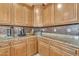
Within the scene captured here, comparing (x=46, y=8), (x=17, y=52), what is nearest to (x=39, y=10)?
(x=46, y=8)

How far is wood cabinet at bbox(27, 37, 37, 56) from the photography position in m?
1.32

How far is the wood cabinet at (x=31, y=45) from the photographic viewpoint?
1318mm

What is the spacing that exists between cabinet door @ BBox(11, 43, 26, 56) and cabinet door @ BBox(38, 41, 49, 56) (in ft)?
0.66

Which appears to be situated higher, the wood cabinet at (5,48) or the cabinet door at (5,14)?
the cabinet door at (5,14)

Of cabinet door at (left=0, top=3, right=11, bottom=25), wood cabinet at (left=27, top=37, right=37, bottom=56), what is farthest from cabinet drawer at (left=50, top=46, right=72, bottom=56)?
cabinet door at (left=0, top=3, right=11, bottom=25)

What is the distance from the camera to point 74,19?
4.27 feet

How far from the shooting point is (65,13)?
126cm

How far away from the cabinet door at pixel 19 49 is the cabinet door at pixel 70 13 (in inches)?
24.5

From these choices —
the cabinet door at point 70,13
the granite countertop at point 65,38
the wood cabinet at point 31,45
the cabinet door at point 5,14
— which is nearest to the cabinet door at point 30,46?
the wood cabinet at point 31,45

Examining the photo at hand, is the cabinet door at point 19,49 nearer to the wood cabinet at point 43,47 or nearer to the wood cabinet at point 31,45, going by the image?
the wood cabinet at point 31,45

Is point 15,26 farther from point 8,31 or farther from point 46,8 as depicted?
point 46,8

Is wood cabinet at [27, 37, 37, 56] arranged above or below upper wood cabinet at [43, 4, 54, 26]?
below

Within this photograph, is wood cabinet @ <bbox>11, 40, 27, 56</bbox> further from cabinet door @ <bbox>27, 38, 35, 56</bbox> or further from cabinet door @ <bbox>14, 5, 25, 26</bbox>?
cabinet door @ <bbox>14, 5, 25, 26</bbox>

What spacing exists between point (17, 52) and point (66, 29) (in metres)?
0.67
